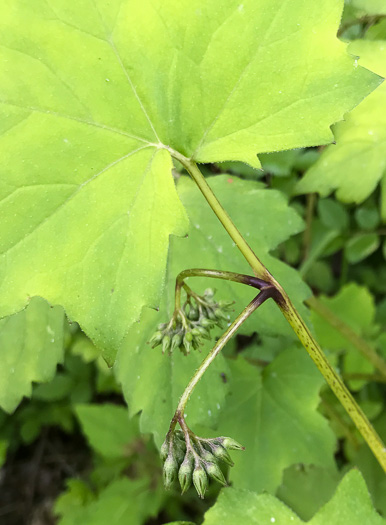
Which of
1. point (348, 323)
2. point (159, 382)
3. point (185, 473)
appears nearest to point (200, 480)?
point (185, 473)

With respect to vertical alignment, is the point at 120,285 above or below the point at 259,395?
above

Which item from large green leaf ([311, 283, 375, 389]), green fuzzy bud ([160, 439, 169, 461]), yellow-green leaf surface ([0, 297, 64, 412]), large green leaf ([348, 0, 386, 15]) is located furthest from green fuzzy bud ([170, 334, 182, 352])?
large green leaf ([311, 283, 375, 389])

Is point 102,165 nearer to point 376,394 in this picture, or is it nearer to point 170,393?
point 170,393

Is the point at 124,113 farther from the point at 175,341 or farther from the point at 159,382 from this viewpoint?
the point at 159,382

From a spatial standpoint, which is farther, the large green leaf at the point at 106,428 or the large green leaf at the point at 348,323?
the large green leaf at the point at 106,428

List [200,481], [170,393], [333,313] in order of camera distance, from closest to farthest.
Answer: [200,481] < [170,393] < [333,313]

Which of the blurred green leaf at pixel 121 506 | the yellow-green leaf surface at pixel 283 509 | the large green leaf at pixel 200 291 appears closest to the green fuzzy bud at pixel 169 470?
the yellow-green leaf surface at pixel 283 509

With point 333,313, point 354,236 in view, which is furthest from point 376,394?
point 354,236

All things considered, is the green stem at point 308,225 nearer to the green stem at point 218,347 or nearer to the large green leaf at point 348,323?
the large green leaf at point 348,323
